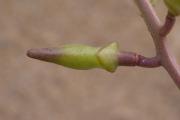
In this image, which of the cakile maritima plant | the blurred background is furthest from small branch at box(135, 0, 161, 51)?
the blurred background

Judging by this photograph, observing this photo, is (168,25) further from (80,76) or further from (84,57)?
(80,76)

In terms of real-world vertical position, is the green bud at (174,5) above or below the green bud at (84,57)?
above

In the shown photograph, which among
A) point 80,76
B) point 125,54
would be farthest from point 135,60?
point 80,76

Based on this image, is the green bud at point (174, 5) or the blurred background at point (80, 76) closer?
the green bud at point (174, 5)

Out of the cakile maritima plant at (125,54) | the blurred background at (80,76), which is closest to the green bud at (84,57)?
the cakile maritima plant at (125,54)

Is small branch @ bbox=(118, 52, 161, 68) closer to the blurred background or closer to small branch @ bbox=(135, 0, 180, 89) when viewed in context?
small branch @ bbox=(135, 0, 180, 89)

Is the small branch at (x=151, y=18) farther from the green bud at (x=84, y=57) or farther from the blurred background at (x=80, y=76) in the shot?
the blurred background at (x=80, y=76)

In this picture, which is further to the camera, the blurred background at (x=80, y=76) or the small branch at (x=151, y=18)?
the blurred background at (x=80, y=76)

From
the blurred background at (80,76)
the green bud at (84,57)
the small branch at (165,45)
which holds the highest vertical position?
the small branch at (165,45)

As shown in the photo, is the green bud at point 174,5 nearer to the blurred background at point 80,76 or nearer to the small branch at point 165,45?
the small branch at point 165,45
